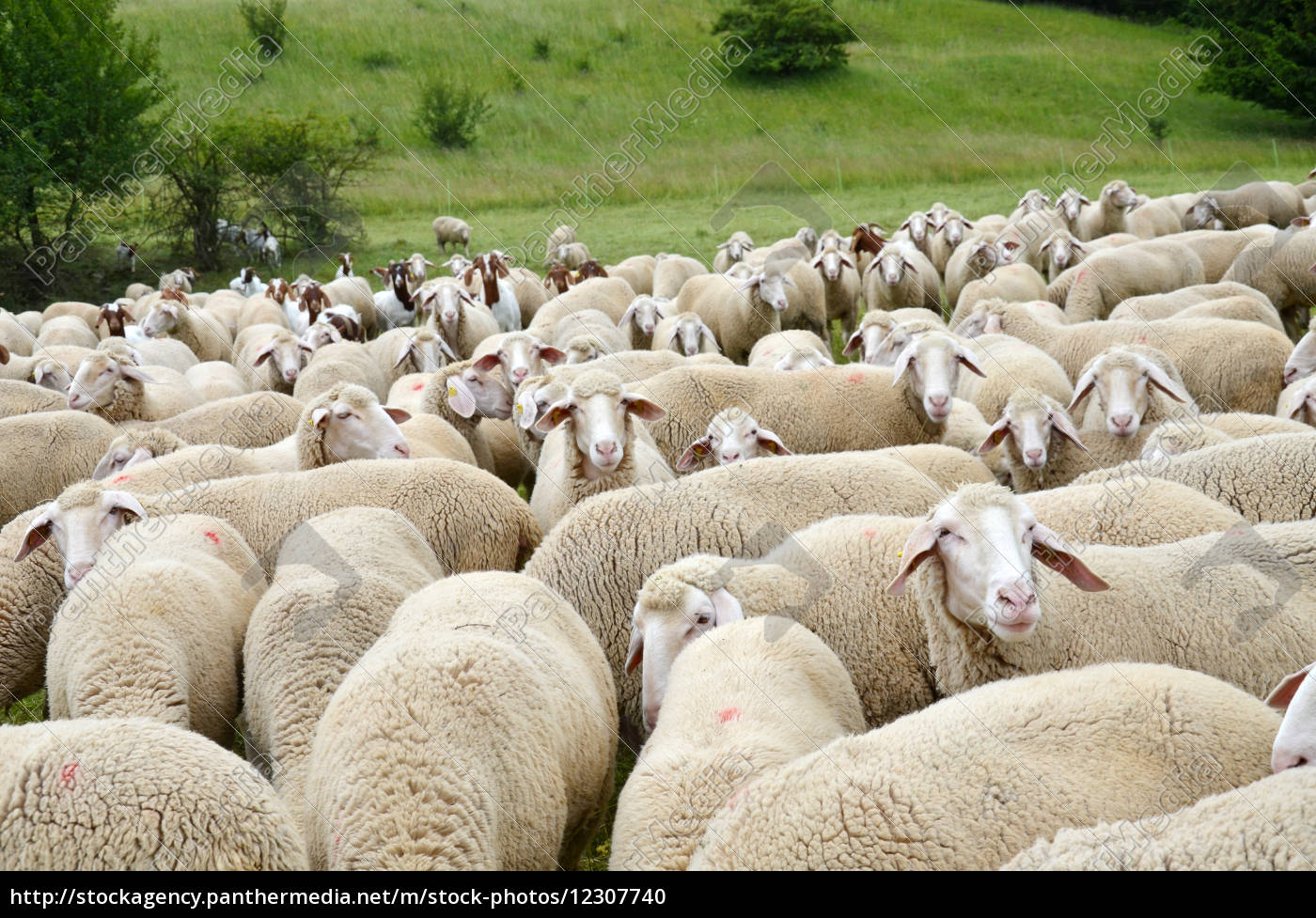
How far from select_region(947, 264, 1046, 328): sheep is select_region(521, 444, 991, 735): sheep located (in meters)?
5.52

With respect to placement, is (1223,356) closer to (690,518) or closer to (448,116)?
(690,518)

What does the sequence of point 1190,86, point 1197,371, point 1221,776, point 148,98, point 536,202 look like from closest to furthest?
point 1221,776
point 1197,371
point 148,98
point 536,202
point 1190,86

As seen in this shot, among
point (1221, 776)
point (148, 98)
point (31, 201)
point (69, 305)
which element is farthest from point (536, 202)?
point (1221, 776)

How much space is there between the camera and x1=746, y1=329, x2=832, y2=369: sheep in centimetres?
752

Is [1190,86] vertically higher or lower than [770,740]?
lower

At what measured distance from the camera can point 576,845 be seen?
334 centimetres

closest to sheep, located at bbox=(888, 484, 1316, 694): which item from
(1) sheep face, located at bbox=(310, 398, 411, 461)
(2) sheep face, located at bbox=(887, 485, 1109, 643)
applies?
(2) sheep face, located at bbox=(887, 485, 1109, 643)

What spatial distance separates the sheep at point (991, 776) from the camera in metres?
2.39

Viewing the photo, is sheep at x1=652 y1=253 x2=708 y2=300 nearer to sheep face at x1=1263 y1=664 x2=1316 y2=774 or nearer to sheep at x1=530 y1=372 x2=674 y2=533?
sheep at x1=530 y1=372 x2=674 y2=533

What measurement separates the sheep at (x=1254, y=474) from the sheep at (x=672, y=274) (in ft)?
27.7

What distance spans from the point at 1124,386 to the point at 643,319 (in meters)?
5.18
